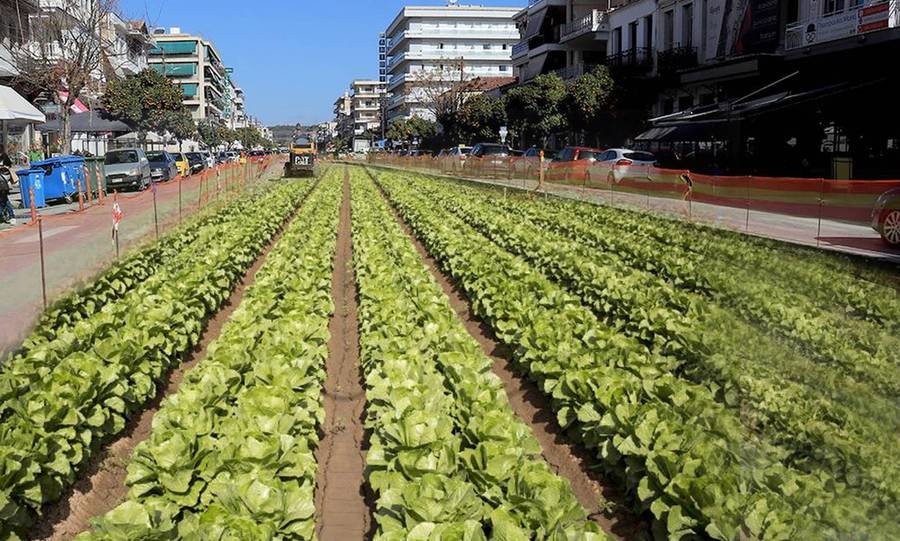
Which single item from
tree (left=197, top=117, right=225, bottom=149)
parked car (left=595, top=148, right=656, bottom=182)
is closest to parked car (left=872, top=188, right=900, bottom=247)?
parked car (left=595, top=148, right=656, bottom=182)

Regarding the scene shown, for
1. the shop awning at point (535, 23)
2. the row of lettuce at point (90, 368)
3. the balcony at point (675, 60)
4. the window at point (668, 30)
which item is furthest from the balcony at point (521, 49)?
the row of lettuce at point (90, 368)

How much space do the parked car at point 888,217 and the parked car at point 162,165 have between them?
94.3 ft

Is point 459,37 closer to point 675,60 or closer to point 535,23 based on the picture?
point 535,23

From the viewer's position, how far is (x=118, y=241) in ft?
37.4

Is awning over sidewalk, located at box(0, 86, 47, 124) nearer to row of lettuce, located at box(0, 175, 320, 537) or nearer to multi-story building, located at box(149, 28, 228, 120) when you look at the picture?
row of lettuce, located at box(0, 175, 320, 537)

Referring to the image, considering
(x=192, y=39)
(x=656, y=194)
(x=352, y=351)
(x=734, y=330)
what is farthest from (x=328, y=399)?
(x=192, y=39)

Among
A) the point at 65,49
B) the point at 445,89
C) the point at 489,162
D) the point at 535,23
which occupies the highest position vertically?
the point at 535,23

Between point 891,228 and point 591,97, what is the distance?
27500 mm

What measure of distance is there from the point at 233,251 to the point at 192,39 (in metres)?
118

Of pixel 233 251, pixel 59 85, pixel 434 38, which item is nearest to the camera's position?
pixel 233 251

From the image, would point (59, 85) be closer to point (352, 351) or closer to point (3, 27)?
point (3, 27)

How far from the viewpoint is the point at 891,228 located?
1320 cm

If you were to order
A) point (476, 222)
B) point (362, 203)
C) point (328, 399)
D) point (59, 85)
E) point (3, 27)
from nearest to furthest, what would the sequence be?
point (328, 399) → point (476, 222) → point (362, 203) → point (59, 85) → point (3, 27)

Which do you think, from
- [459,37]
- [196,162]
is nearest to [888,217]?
[196,162]
